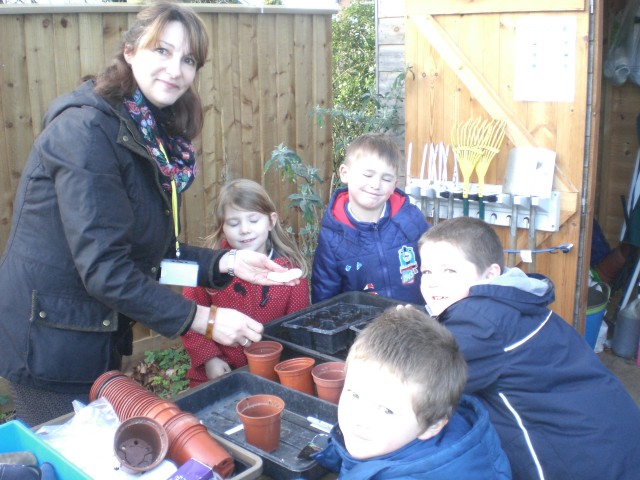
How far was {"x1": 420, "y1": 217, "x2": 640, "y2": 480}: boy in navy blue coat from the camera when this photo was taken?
190cm

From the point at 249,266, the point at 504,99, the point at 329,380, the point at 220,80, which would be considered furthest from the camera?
the point at 220,80

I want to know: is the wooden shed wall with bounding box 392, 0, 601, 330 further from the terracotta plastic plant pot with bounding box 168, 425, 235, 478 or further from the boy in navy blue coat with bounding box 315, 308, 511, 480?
the terracotta plastic plant pot with bounding box 168, 425, 235, 478

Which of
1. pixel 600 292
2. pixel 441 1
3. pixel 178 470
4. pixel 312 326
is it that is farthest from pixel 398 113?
pixel 178 470

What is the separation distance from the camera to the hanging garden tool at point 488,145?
173 inches

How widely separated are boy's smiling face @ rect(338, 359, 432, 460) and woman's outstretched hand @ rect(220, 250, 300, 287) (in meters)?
1.13

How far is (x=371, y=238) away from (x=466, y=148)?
1.44 m

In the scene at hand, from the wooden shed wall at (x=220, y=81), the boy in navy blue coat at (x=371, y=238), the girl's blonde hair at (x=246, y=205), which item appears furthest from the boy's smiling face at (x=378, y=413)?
the wooden shed wall at (x=220, y=81)

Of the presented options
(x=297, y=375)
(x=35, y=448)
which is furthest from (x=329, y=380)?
(x=35, y=448)

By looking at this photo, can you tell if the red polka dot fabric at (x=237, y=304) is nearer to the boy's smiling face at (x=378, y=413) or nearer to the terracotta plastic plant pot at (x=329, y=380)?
the terracotta plastic plant pot at (x=329, y=380)

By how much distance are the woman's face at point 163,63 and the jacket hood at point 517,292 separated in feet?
3.71

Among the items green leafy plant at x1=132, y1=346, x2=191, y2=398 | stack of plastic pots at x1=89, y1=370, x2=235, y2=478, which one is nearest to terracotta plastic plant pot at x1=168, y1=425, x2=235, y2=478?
stack of plastic pots at x1=89, y1=370, x2=235, y2=478

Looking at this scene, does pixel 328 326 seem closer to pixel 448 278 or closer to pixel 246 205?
pixel 448 278

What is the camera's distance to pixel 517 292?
77.4 inches

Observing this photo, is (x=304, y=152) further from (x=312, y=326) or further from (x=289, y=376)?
(x=289, y=376)
